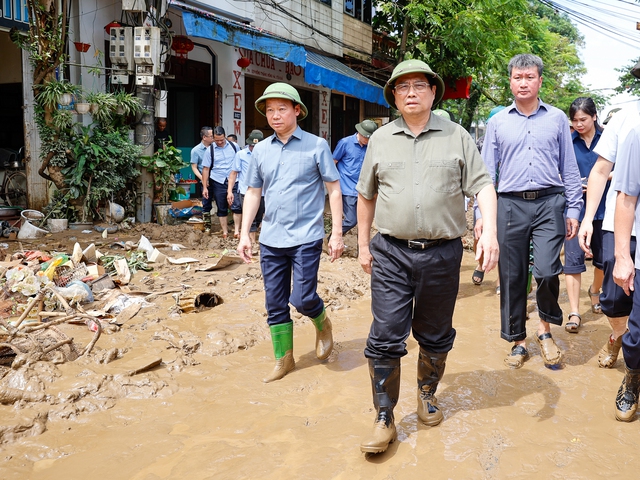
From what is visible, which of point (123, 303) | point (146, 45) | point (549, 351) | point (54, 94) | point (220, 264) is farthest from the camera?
point (146, 45)

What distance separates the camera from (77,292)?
594 centimetres

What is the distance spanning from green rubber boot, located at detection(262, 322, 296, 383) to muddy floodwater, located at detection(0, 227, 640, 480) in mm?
84

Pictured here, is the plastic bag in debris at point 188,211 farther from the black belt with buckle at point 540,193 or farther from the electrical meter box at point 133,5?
the black belt with buckle at point 540,193

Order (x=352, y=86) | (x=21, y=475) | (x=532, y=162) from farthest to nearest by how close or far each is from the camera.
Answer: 1. (x=352, y=86)
2. (x=532, y=162)
3. (x=21, y=475)

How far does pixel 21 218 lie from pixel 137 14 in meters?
4.18

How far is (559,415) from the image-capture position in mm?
3711

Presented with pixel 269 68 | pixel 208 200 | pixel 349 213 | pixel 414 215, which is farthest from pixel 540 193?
pixel 269 68

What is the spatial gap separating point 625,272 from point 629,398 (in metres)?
0.79

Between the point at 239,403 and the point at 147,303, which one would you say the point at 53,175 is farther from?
the point at 239,403

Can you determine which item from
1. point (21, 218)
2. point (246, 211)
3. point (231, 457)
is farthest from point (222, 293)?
point (21, 218)

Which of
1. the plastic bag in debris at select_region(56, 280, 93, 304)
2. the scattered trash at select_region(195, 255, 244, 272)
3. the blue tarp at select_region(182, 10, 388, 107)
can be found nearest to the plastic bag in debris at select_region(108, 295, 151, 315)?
the plastic bag in debris at select_region(56, 280, 93, 304)

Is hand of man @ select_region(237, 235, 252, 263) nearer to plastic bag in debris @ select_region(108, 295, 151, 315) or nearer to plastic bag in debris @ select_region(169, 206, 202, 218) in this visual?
plastic bag in debris @ select_region(108, 295, 151, 315)

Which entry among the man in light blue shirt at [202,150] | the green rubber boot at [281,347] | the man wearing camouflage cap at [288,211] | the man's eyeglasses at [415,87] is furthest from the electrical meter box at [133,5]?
the man's eyeglasses at [415,87]

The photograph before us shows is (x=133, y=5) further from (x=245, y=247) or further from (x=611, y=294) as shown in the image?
(x=611, y=294)
